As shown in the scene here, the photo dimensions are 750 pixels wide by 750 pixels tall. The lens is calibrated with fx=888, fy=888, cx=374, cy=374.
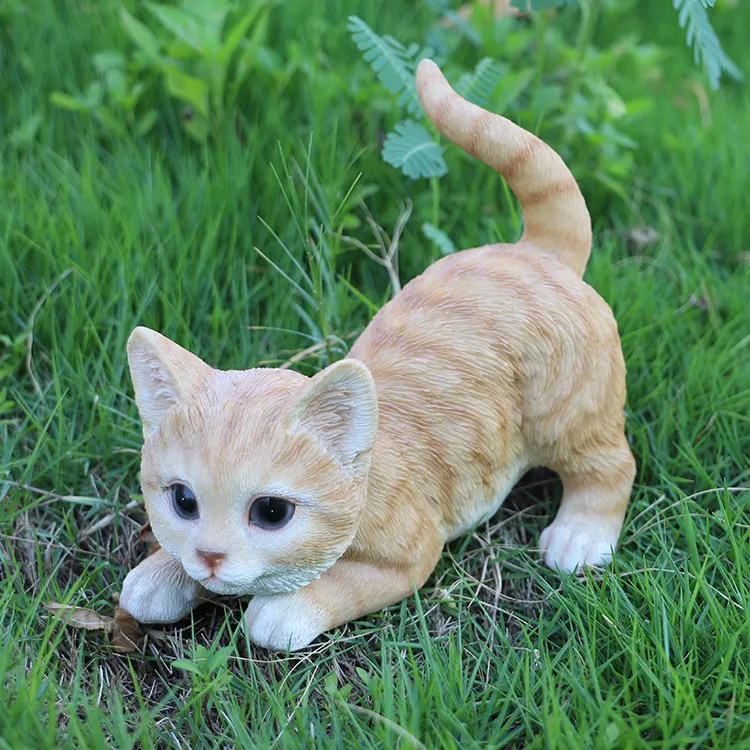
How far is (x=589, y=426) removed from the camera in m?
2.12

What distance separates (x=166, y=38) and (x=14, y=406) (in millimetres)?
1716

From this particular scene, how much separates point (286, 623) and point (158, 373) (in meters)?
0.57

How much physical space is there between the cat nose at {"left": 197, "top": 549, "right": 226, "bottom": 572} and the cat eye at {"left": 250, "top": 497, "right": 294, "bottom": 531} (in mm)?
86

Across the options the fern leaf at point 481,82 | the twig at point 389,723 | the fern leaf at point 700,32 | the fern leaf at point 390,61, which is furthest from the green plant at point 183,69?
the twig at point 389,723

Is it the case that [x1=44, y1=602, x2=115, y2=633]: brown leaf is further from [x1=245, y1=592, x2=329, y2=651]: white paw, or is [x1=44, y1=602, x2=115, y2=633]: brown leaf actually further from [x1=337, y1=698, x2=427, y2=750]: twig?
[x1=337, y1=698, x2=427, y2=750]: twig

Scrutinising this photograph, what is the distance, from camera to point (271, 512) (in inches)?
64.2

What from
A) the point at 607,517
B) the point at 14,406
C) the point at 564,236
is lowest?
the point at 14,406

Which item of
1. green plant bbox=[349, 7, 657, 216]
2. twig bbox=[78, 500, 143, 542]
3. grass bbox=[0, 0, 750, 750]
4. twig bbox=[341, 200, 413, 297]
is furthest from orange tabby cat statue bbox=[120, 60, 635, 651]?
twig bbox=[341, 200, 413, 297]

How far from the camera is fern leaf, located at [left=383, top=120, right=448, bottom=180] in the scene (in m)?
2.45

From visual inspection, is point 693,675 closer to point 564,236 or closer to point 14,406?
point 564,236

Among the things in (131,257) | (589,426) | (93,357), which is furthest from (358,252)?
(589,426)

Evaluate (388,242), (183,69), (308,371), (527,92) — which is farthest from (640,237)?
(183,69)

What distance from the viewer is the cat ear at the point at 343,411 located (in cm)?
161

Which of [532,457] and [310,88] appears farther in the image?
[310,88]
